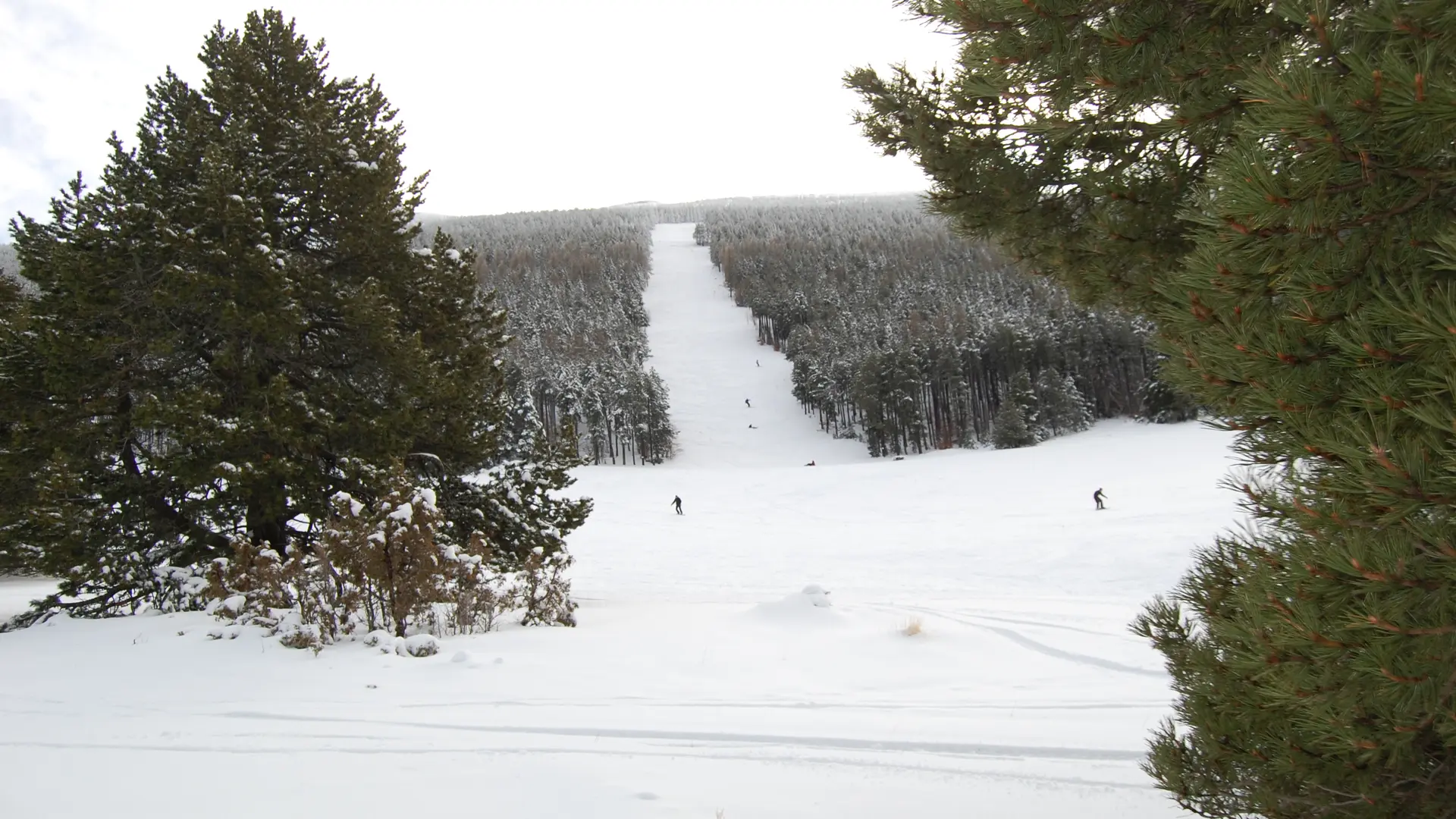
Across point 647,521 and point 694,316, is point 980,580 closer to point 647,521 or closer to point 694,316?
point 647,521

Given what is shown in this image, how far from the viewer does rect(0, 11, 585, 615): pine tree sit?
8188 mm

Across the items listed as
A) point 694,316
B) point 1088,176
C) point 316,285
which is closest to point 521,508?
point 316,285

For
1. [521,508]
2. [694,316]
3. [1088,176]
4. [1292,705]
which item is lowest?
[521,508]

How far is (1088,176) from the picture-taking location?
3.65 metres

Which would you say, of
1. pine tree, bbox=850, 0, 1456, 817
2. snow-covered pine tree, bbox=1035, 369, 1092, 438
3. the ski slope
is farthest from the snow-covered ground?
the ski slope

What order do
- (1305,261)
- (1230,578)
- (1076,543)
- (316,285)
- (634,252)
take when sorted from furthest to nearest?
1. (634,252)
2. (1076,543)
3. (316,285)
4. (1230,578)
5. (1305,261)

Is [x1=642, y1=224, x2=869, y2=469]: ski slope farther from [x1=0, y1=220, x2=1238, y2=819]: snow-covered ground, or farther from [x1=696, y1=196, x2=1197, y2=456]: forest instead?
[x1=0, y1=220, x2=1238, y2=819]: snow-covered ground

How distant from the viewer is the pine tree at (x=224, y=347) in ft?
26.9

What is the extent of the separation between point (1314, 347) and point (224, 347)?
35.6 ft

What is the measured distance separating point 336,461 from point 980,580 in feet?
40.9

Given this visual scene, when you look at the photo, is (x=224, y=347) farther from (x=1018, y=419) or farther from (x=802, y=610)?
(x=1018, y=419)

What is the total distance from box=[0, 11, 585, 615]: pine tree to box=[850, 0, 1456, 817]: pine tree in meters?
8.10

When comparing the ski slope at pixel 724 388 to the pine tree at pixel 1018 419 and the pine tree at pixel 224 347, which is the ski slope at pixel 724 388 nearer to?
the pine tree at pixel 1018 419

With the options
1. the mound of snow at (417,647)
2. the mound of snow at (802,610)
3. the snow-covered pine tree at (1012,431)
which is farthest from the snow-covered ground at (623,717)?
the snow-covered pine tree at (1012,431)
